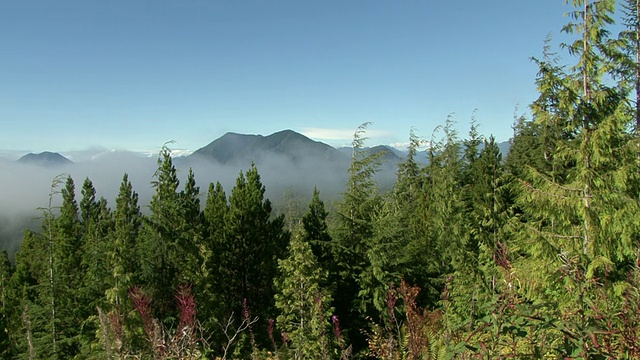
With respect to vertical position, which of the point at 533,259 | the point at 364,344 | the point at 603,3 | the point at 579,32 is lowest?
the point at 364,344

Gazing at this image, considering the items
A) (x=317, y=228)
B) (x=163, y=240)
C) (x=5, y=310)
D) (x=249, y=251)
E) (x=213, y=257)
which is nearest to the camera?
(x=163, y=240)

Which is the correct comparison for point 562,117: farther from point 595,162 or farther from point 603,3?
point 603,3

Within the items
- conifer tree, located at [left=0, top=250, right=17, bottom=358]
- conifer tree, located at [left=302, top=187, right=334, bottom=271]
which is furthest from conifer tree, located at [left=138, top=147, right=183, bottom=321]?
conifer tree, located at [left=0, top=250, right=17, bottom=358]

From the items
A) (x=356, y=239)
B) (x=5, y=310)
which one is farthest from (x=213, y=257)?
(x=5, y=310)

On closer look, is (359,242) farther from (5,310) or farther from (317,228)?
(5,310)

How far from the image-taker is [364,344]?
20.4 m

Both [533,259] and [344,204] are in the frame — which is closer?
[533,259]

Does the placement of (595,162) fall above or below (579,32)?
below

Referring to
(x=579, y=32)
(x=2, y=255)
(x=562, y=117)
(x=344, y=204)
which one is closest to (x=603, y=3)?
(x=579, y=32)

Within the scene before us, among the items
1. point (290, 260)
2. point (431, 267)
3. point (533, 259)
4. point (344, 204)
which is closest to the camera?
point (533, 259)

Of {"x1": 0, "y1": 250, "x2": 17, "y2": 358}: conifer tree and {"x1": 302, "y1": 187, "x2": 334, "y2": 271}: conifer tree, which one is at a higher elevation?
{"x1": 302, "y1": 187, "x2": 334, "y2": 271}: conifer tree

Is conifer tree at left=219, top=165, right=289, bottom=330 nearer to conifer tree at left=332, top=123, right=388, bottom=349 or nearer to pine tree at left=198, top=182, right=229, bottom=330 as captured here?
pine tree at left=198, top=182, right=229, bottom=330

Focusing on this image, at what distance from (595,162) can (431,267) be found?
13924 millimetres

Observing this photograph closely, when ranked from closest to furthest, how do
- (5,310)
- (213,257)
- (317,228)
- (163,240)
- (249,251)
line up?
(163,240)
(213,257)
(317,228)
(249,251)
(5,310)
